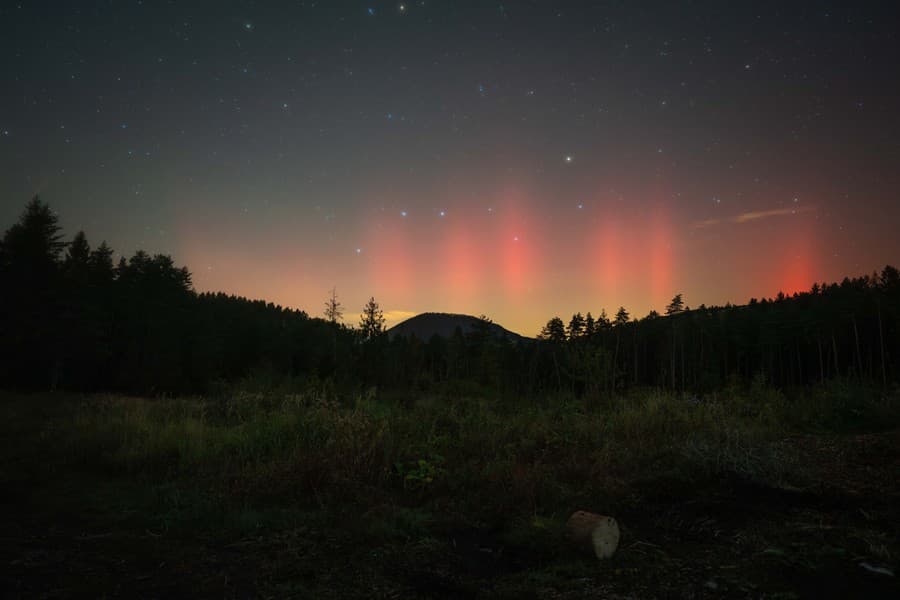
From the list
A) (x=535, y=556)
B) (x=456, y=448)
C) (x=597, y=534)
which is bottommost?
(x=535, y=556)

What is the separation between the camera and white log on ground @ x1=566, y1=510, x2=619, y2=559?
4.24 m

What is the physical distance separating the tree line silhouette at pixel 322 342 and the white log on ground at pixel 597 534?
9496mm

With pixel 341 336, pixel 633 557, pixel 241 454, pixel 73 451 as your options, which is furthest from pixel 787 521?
pixel 341 336

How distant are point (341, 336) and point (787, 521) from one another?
258ft

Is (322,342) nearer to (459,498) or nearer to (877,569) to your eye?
(459,498)

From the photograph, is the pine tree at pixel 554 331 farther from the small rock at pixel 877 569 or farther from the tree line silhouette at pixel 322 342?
the small rock at pixel 877 569

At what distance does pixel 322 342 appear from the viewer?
78312 mm

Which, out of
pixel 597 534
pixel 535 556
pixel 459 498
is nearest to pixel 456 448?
pixel 459 498

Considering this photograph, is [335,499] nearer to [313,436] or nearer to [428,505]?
[428,505]

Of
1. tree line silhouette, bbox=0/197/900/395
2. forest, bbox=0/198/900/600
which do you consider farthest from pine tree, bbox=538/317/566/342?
forest, bbox=0/198/900/600

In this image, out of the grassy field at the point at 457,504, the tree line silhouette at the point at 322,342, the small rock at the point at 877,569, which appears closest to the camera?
the small rock at the point at 877,569

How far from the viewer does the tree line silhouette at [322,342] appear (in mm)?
34219

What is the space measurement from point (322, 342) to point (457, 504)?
2970 inches

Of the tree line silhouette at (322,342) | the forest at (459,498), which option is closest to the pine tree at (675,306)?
the tree line silhouette at (322,342)
